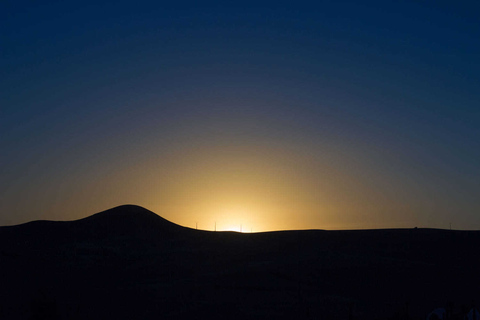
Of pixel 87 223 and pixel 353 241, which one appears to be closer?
pixel 353 241

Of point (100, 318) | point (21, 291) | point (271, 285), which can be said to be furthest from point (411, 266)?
point (21, 291)

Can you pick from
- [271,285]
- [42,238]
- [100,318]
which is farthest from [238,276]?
[42,238]

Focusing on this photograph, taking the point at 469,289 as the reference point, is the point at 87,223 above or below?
above

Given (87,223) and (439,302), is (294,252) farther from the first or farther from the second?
(87,223)

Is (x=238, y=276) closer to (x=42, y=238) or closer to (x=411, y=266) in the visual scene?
(x=411, y=266)

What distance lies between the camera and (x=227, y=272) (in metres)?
32.4

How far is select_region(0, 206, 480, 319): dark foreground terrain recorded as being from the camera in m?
25.0

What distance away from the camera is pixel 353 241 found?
42.7 meters

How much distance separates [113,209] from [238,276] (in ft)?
88.4

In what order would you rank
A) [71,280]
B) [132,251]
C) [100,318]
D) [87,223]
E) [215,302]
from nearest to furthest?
1. [100,318]
2. [215,302]
3. [71,280]
4. [132,251]
5. [87,223]

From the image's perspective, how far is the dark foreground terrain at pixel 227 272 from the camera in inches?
985

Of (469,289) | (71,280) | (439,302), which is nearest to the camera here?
(439,302)

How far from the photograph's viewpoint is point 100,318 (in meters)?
23.8

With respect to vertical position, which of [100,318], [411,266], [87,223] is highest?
[87,223]
